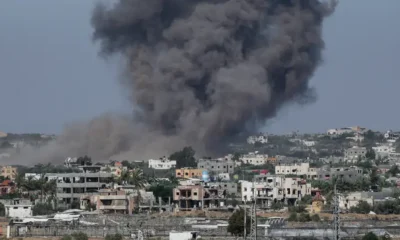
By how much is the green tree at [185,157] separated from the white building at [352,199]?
20334 millimetres

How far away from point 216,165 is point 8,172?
1188 centimetres

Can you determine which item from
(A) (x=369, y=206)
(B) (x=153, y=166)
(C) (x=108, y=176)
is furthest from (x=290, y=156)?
(A) (x=369, y=206)

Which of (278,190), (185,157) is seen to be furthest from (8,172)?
(278,190)

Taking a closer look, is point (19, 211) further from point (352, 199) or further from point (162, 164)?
point (162, 164)

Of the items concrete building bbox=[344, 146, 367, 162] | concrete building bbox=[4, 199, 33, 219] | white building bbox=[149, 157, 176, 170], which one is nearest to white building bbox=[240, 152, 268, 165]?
concrete building bbox=[344, 146, 367, 162]

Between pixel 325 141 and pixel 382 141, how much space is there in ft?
17.7

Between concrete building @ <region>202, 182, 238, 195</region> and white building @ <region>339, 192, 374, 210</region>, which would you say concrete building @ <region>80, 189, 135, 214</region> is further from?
white building @ <region>339, 192, 374, 210</region>

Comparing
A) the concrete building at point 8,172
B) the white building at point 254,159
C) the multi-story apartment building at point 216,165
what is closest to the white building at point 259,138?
the white building at point 254,159

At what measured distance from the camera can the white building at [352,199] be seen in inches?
2405

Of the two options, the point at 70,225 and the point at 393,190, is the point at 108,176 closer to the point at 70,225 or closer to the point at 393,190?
the point at 393,190

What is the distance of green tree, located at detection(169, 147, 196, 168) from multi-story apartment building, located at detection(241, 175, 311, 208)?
14.0 m

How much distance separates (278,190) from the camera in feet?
220

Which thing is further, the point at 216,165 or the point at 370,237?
the point at 216,165

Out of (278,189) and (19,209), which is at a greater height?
(278,189)
